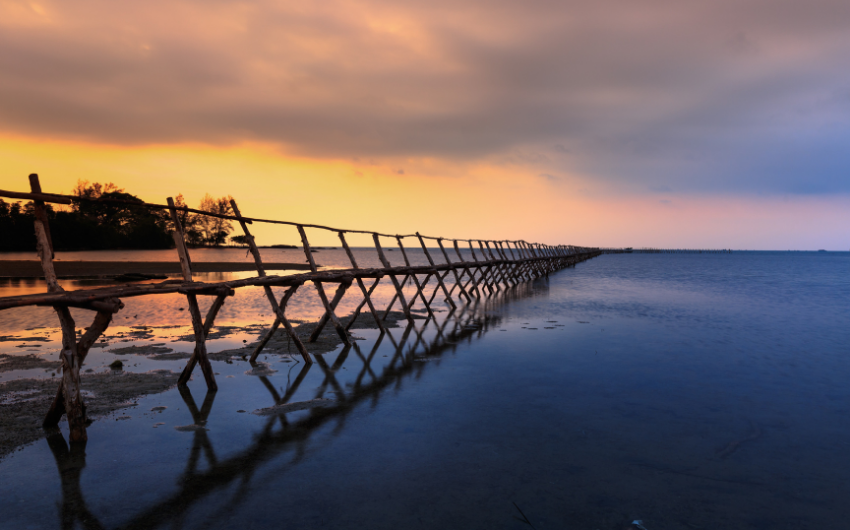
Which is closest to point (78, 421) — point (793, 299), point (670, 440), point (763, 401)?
point (670, 440)

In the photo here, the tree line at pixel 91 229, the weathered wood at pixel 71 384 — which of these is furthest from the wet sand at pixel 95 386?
the tree line at pixel 91 229

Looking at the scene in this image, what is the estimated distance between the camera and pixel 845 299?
26.2 metres

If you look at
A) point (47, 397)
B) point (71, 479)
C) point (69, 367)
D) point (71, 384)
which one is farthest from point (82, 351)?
point (47, 397)

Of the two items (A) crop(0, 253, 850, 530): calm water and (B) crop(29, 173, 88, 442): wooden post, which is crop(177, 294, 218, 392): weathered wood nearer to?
(A) crop(0, 253, 850, 530): calm water

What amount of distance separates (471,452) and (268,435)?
2.43 m

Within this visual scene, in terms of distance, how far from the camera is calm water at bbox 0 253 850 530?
410 centimetres

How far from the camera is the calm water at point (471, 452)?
161 inches

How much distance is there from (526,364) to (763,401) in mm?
3995

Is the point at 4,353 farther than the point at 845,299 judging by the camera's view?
No

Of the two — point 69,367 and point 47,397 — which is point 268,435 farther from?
point 47,397

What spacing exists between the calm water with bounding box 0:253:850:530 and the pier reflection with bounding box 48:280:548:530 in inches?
1.0

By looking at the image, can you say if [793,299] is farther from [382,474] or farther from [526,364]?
[382,474]

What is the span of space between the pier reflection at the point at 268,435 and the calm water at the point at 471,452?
0.08ft

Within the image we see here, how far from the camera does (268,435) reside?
5.66 m
